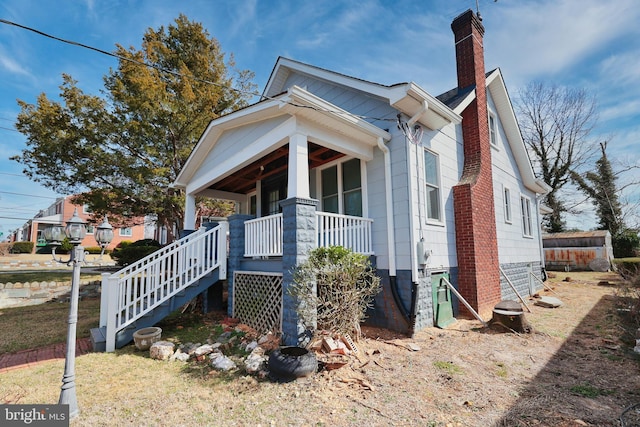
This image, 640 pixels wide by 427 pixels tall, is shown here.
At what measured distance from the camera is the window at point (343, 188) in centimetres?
702

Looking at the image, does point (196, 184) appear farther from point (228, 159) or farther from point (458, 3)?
point (458, 3)

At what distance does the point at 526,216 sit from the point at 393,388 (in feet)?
35.2

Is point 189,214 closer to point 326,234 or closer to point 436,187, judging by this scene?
point 326,234

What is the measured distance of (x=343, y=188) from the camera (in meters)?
7.28

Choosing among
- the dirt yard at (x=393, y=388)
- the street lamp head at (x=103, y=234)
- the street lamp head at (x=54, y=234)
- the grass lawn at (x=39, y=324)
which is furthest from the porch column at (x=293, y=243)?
the grass lawn at (x=39, y=324)

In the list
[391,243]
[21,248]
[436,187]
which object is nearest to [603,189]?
[436,187]

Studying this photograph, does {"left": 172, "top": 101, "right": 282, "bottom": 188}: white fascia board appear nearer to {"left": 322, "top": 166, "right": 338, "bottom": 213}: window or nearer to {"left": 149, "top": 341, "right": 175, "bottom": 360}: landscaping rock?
{"left": 322, "top": 166, "right": 338, "bottom": 213}: window

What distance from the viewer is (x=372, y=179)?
21.7ft

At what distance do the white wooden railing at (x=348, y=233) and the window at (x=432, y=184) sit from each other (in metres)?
1.50

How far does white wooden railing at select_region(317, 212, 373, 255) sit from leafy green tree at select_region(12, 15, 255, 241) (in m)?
8.12

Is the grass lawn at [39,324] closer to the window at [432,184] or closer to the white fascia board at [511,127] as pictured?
the window at [432,184]

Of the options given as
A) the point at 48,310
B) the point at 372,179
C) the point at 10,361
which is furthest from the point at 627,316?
the point at 48,310

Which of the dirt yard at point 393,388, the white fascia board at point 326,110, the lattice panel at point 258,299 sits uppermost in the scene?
the white fascia board at point 326,110

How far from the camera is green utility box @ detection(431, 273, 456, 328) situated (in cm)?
646
